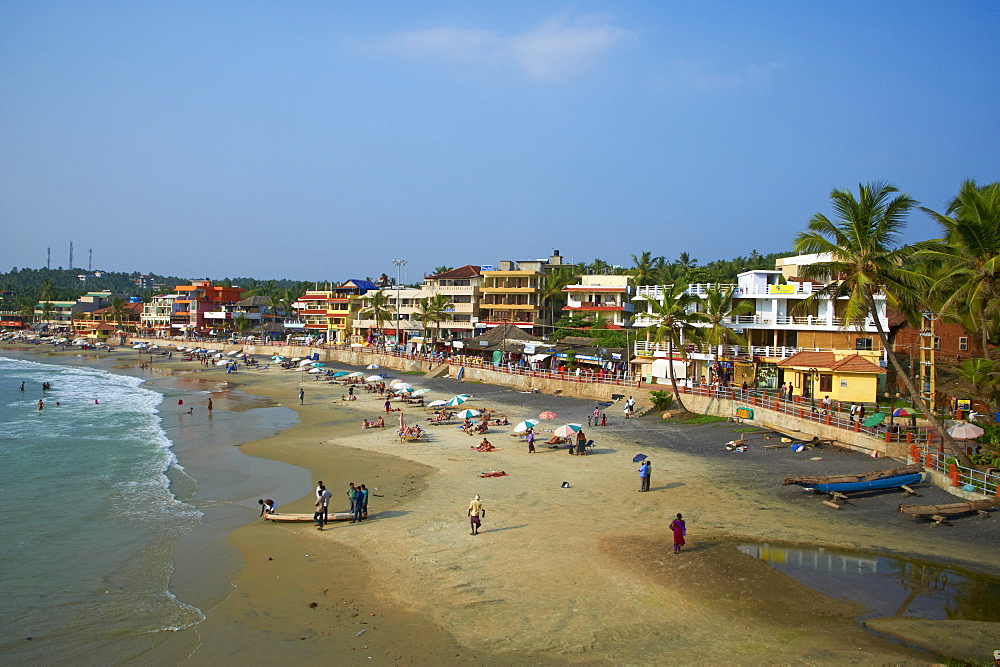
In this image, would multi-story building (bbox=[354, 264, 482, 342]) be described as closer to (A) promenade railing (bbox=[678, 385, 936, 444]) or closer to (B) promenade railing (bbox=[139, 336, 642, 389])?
(B) promenade railing (bbox=[139, 336, 642, 389])

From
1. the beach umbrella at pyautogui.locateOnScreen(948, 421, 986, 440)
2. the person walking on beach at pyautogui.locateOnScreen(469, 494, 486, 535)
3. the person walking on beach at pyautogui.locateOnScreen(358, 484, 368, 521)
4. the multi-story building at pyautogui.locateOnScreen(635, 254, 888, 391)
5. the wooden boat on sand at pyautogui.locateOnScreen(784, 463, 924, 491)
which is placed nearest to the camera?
the person walking on beach at pyautogui.locateOnScreen(469, 494, 486, 535)

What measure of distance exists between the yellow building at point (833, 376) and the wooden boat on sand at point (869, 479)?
1045 cm

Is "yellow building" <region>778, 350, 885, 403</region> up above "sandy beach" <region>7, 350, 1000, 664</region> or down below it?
above

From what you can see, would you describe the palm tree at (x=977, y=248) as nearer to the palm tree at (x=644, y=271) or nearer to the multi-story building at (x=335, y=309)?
the palm tree at (x=644, y=271)

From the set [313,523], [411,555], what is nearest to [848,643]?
[411,555]

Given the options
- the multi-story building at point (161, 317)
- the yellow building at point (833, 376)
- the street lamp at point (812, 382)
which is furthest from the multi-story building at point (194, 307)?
the street lamp at point (812, 382)

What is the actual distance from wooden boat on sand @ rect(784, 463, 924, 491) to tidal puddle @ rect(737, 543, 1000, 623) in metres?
4.56

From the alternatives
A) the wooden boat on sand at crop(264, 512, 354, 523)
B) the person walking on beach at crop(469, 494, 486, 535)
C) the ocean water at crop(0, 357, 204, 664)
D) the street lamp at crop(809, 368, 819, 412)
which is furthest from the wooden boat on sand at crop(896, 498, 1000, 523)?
the ocean water at crop(0, 357, 204, 664)

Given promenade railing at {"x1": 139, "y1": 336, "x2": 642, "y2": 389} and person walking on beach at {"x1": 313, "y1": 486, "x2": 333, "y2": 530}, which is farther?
promenade railing at {"x1": 139, "y1": 336, "x2": 642, "y2": 389}

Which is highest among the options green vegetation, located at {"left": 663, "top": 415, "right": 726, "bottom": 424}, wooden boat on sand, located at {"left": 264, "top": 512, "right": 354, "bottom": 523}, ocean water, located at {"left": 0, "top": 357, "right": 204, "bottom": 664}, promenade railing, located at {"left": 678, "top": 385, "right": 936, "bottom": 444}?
promenade railing, located at {"left": 678, "top": 385, "right": 936, "bottom": 444}

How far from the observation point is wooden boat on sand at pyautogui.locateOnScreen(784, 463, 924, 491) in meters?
19.0

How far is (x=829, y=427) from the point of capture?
1014 inches

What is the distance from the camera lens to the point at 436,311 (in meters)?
70.3

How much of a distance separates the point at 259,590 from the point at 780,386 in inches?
1179
